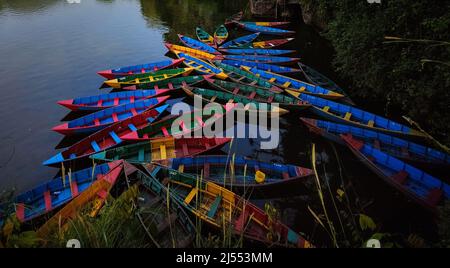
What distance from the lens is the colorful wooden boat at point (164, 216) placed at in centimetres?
797

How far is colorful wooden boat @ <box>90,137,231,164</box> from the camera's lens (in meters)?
11.8

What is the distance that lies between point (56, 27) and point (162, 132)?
2812 cm

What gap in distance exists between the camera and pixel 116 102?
16203mm

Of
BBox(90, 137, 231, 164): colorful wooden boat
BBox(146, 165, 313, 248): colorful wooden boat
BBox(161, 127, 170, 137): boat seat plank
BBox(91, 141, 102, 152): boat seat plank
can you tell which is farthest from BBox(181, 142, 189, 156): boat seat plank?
BBox(91, 141, 102, 152): boat seat plank

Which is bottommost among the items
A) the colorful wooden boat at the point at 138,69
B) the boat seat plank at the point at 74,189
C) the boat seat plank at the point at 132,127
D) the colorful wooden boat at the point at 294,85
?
the boat seat plank at the point at 74,189

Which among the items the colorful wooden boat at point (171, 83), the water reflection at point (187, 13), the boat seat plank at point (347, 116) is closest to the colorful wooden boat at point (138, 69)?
the colorful wooden boat at point (171, 83)

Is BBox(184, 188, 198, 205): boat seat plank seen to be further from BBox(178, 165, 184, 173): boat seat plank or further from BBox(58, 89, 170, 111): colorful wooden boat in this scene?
BBox(58, 89, 170, 111): colorful wooden boat

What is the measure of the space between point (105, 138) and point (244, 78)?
30.8 ft

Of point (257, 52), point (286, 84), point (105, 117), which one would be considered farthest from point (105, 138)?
point (257, 52)

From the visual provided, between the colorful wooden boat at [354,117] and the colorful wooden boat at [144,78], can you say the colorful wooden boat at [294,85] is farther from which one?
the colorful wooden boat at [144,78]

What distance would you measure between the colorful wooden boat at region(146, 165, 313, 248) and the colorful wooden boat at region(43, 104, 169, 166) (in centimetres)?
336

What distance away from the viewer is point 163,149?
12344mm

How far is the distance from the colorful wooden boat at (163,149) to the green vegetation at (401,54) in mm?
8083
